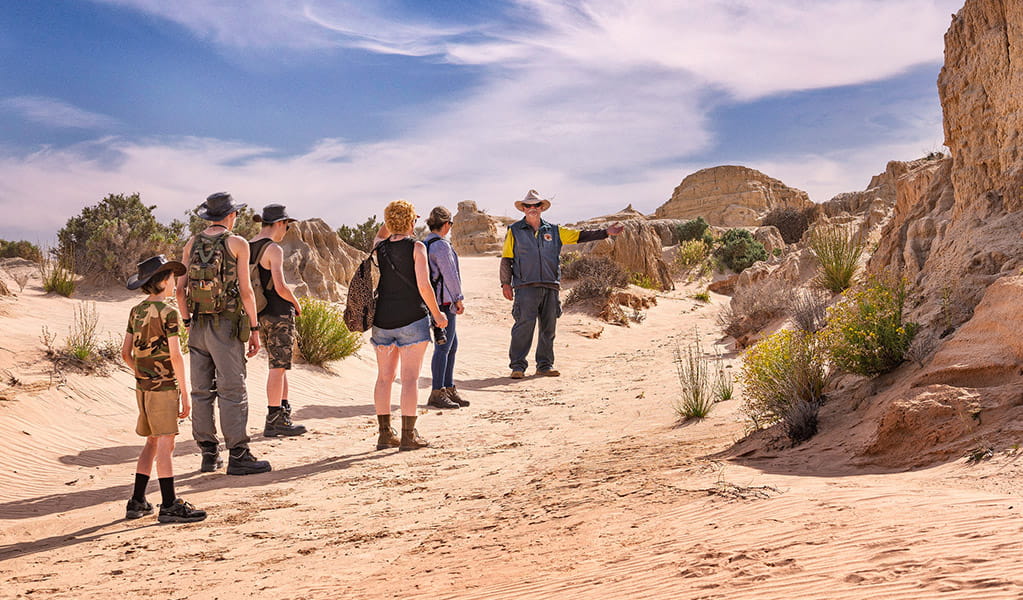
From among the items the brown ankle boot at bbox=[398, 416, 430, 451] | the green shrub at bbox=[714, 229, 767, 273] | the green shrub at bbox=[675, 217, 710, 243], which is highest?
the green shrub at bbox=[675, 217, 710, 243]

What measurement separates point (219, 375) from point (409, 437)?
1632 mm

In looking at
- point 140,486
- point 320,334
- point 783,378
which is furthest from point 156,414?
point 320,334

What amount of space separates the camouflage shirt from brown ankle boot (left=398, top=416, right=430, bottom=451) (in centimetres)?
212

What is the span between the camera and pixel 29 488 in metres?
5.53

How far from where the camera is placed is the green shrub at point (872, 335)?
522 cm

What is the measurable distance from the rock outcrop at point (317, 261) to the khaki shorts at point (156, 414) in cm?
1157

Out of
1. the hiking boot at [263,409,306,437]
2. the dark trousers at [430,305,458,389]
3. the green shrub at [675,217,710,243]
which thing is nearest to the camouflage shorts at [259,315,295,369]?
the hiking boot at [263,409,306,437]

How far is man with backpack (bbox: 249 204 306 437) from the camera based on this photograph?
6461 mm

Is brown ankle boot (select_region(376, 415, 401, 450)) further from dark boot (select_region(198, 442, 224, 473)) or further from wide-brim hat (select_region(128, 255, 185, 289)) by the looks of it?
wide-brim hat (select_region(128, 255, 185, 289))

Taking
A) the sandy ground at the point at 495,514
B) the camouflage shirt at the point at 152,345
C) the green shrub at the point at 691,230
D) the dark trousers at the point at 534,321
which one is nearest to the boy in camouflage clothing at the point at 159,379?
the camouflage shirt at the point at 152,345

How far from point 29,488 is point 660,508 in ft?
15.6

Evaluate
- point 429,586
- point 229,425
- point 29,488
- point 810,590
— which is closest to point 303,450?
point 229,425

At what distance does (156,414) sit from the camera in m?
4.33

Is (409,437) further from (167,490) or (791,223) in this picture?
A: (791,223)
